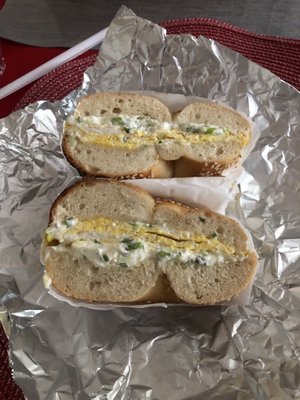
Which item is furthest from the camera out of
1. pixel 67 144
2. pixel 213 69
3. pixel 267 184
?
pixel 213 69

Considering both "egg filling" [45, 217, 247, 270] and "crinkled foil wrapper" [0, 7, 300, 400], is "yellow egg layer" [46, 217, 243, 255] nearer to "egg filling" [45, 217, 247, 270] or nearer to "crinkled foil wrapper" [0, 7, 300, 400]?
"egg filling" [45, 217, 247, 270]

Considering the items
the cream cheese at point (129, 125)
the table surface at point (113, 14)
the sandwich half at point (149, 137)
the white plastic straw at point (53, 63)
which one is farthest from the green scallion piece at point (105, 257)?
the table surface at point (113, 14)

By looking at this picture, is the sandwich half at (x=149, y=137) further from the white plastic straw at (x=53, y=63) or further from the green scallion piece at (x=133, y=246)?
the white plastic straw at (x=53, y=63)

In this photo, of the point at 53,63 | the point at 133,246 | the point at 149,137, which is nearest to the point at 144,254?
the point at 133,246

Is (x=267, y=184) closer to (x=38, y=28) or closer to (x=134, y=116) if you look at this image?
(x=134, y=116)

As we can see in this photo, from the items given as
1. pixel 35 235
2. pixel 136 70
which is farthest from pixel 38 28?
pixel 35 235

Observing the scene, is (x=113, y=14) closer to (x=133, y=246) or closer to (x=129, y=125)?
(x=129, y=125)
